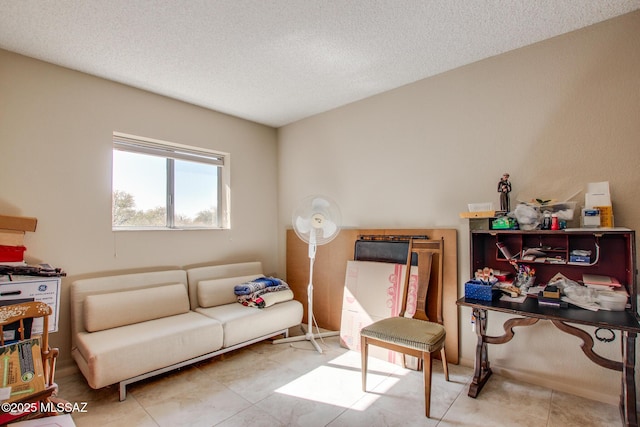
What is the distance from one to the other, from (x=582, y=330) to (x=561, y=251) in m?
0.54

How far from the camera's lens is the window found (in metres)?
3.20

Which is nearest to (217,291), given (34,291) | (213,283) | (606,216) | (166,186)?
(213,283)

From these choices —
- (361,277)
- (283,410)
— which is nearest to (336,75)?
(361,277)

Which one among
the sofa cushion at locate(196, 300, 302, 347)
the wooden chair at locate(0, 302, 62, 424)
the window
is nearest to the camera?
the wooden chair at locate(0, 302, 62, 424)

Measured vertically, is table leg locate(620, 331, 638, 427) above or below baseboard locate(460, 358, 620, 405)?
above

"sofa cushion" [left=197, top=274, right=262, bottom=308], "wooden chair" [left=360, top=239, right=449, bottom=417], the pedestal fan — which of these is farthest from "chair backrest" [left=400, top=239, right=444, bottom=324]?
"sofa cushion" [left=197, top=274, right=262, bottom=308]

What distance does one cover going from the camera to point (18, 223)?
2.39 meters

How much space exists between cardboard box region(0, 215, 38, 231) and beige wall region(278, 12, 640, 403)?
2794 millimetres

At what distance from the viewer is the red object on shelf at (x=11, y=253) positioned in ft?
7.54

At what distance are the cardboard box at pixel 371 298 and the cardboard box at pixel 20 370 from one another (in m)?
2.38

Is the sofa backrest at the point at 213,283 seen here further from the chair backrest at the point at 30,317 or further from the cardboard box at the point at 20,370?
the cardboard box at the point at 20,370

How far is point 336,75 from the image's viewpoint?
9.77ft

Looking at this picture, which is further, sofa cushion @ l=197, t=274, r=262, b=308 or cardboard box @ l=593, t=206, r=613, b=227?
sofa cushion @ l=197, t=274, r=262, b=308

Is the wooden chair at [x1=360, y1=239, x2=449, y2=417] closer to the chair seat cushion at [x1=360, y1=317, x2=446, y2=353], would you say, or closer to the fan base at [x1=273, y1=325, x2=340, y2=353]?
the chair seat cushion at [x1=360, y1=317, x2=446, y2=353]
